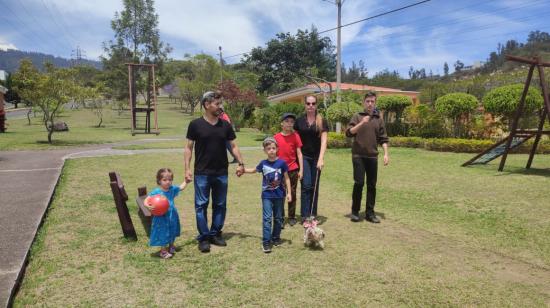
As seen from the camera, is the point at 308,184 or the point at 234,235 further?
the point at 308,184

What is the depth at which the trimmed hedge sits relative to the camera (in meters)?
14.2

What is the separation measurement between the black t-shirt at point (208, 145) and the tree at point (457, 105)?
13.7m

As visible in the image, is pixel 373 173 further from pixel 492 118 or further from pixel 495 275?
pixel 492 118

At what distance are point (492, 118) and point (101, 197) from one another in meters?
14.4

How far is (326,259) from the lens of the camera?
436 centimetres

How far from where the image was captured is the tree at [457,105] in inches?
615

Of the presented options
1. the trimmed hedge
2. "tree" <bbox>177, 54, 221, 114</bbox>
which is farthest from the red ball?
"tree" <bbox>177, 54, 221, 114</bbox>

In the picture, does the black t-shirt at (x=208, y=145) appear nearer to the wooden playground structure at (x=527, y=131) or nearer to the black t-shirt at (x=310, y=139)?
the black t-shirt at (x=310, y=139)

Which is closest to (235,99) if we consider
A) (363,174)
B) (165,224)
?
(363,174)

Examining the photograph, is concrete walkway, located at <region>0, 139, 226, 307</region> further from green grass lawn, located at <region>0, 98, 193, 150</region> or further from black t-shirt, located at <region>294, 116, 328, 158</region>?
black t-shirt, located at <region>294, 116, 328, 158</region>

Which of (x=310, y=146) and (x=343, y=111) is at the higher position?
(x=343, y=111)

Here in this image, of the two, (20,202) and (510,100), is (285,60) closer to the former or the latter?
(510,100)

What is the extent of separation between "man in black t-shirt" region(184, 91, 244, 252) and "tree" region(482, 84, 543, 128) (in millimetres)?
12145

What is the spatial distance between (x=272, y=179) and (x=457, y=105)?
1347 centimetres
